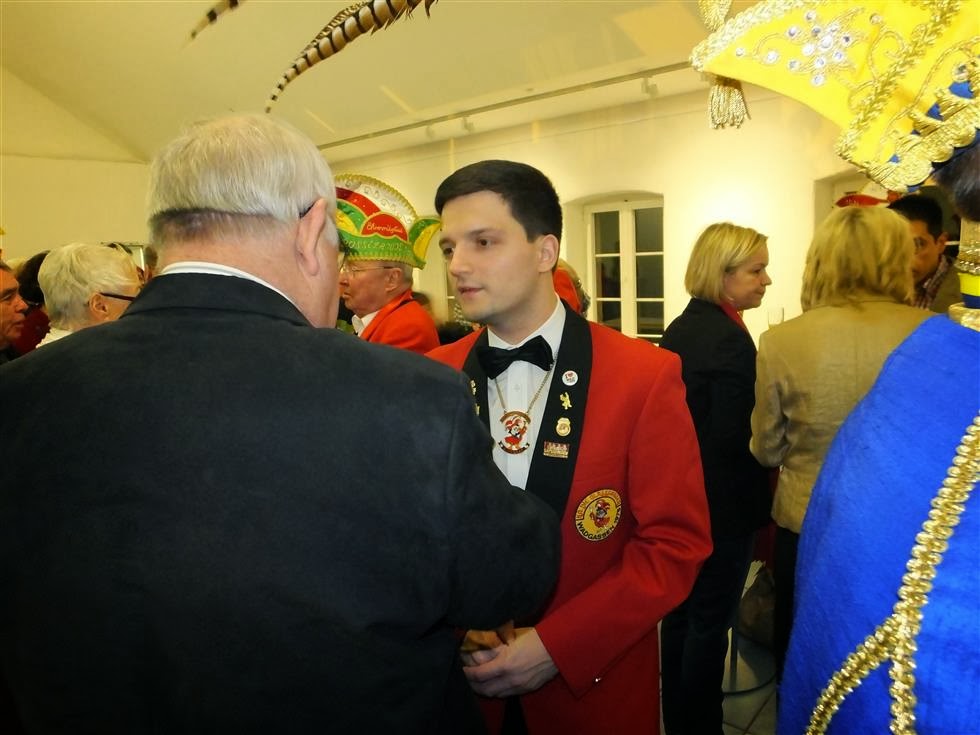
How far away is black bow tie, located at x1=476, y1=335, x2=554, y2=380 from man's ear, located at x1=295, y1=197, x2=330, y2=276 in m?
0.62

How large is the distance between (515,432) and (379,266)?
177cm

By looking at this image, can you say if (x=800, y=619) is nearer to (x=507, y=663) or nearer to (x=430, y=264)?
(x=507, y=663)

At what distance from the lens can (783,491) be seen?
210 centimetres

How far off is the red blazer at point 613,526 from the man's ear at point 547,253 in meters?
0.28

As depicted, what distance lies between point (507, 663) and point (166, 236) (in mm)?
944

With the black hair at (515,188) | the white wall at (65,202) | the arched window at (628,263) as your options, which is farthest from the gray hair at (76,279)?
the white wall at (65,202)

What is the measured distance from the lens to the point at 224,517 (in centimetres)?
70

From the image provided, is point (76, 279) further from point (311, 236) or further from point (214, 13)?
point (214, 13)

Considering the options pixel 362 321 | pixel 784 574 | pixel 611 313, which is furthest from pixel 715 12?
pixel 611 313

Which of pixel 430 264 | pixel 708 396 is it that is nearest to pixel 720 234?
pixel 708 396

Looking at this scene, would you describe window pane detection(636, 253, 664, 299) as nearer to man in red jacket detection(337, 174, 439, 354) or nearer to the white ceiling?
the white ceiling

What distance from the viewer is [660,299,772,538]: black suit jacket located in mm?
2398

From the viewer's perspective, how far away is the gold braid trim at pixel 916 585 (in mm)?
526

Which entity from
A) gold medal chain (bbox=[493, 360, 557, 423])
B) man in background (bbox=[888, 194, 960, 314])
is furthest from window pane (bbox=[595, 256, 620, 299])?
gold medal chain (bbox=[493, 360, 557, 423])
